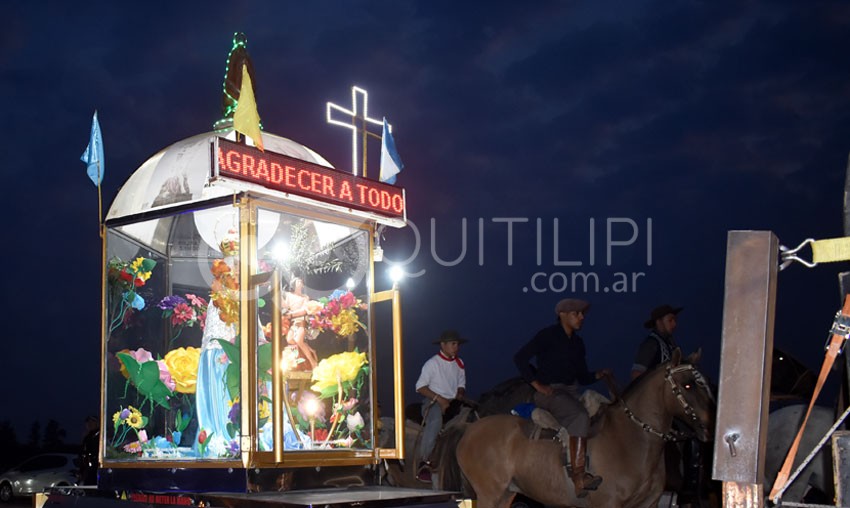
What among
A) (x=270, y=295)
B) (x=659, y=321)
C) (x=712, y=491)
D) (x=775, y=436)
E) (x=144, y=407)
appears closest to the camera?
(x=270, y=295)

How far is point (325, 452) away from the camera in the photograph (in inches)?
265

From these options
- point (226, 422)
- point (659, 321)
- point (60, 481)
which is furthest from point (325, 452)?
point (60, 481)

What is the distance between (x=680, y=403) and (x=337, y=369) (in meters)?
3.83

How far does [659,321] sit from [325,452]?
5.63 metres

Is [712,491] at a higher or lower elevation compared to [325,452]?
lower

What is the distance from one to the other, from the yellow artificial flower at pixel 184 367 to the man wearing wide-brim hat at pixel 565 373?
396 cm

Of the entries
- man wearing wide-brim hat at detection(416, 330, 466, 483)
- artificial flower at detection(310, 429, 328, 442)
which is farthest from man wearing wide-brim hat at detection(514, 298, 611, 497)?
artificial flower at detection(310, 429, 328, 442)

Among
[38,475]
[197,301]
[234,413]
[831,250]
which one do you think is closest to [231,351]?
[234,413]

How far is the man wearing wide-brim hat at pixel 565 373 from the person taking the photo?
9.36 meters

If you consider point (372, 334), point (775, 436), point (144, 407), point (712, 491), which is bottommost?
point (712, 491)

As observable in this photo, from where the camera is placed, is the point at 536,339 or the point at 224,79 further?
the point at 536,339

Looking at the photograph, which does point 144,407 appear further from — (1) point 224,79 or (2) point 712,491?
(2) point 712,491

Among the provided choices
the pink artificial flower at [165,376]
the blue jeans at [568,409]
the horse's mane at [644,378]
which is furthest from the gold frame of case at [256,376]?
the horse's mane at [644,378]

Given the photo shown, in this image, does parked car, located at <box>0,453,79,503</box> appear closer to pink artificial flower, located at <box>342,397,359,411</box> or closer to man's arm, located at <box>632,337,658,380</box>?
man's arm, located at <box>632,337,658,380</box>
